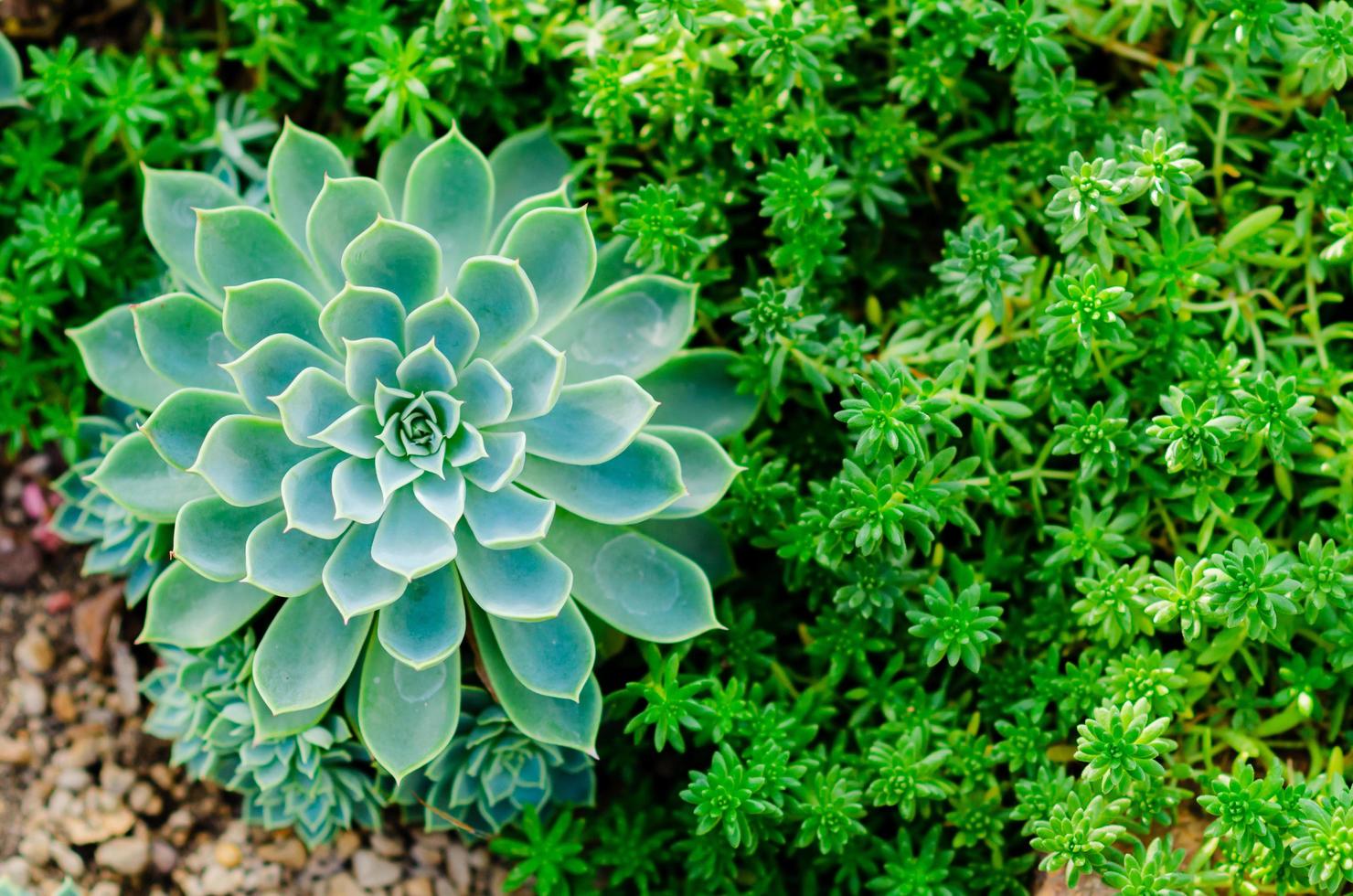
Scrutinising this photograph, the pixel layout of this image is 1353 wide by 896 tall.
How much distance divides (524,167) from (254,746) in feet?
4.82

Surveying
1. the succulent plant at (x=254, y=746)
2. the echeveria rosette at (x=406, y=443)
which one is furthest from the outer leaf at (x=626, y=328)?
the succulent plant at (x=254, y=746)

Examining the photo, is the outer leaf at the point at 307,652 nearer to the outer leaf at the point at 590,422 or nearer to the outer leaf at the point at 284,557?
the outer leaf at the point at 284,557

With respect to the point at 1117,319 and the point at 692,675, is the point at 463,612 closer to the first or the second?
the point at 692,675

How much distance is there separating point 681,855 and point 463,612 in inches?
36.5

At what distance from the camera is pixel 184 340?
8.46 ft

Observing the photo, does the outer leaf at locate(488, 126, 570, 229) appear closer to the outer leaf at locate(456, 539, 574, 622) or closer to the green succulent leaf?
the green succulent leaf

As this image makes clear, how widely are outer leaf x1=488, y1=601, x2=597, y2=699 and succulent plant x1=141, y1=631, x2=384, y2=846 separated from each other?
46cm

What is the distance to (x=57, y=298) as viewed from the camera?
2.96 metres

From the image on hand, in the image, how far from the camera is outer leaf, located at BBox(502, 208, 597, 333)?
250 centimetres

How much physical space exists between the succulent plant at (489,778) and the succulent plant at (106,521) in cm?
78

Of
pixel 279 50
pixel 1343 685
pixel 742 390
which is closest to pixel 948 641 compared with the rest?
pixel 742 390

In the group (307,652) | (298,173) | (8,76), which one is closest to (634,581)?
(307,652)

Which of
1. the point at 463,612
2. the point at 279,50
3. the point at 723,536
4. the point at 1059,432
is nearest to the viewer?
the point at 463,612

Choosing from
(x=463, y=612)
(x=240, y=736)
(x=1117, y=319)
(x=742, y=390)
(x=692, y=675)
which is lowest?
(x=240, y=736)
